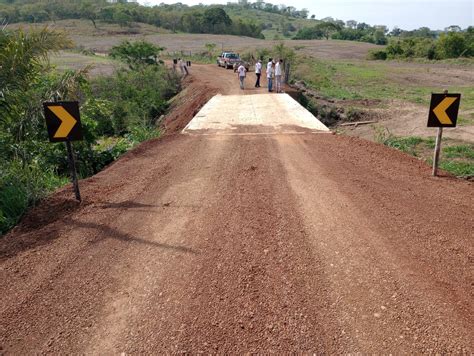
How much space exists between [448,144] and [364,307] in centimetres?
899

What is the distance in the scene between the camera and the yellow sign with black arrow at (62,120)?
19.2 ft

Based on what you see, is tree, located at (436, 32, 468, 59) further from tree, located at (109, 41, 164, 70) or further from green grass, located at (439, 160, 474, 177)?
green grass, located at (439, 160, 474, 177)

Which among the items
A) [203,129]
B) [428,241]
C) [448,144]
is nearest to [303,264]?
[428,241]

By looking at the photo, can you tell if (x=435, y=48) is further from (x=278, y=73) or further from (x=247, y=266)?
(x=247, y=266)

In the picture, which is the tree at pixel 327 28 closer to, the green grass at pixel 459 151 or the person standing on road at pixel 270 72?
the person standing on road at pixel 270 72

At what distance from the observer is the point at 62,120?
19.4 ft

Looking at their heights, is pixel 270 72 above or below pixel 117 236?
above

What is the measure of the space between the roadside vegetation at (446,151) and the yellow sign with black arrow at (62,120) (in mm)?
7259

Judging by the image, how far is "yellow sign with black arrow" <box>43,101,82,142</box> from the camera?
5.84m

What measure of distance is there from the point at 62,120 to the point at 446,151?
8857 mm

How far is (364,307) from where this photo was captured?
3480 mm

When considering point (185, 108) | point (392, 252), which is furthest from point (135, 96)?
point (392, 252)

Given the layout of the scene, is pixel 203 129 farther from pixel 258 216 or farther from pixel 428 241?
pixel 428 241

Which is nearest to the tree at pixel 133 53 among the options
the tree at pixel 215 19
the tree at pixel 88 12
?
the tree at pixel 215 19
